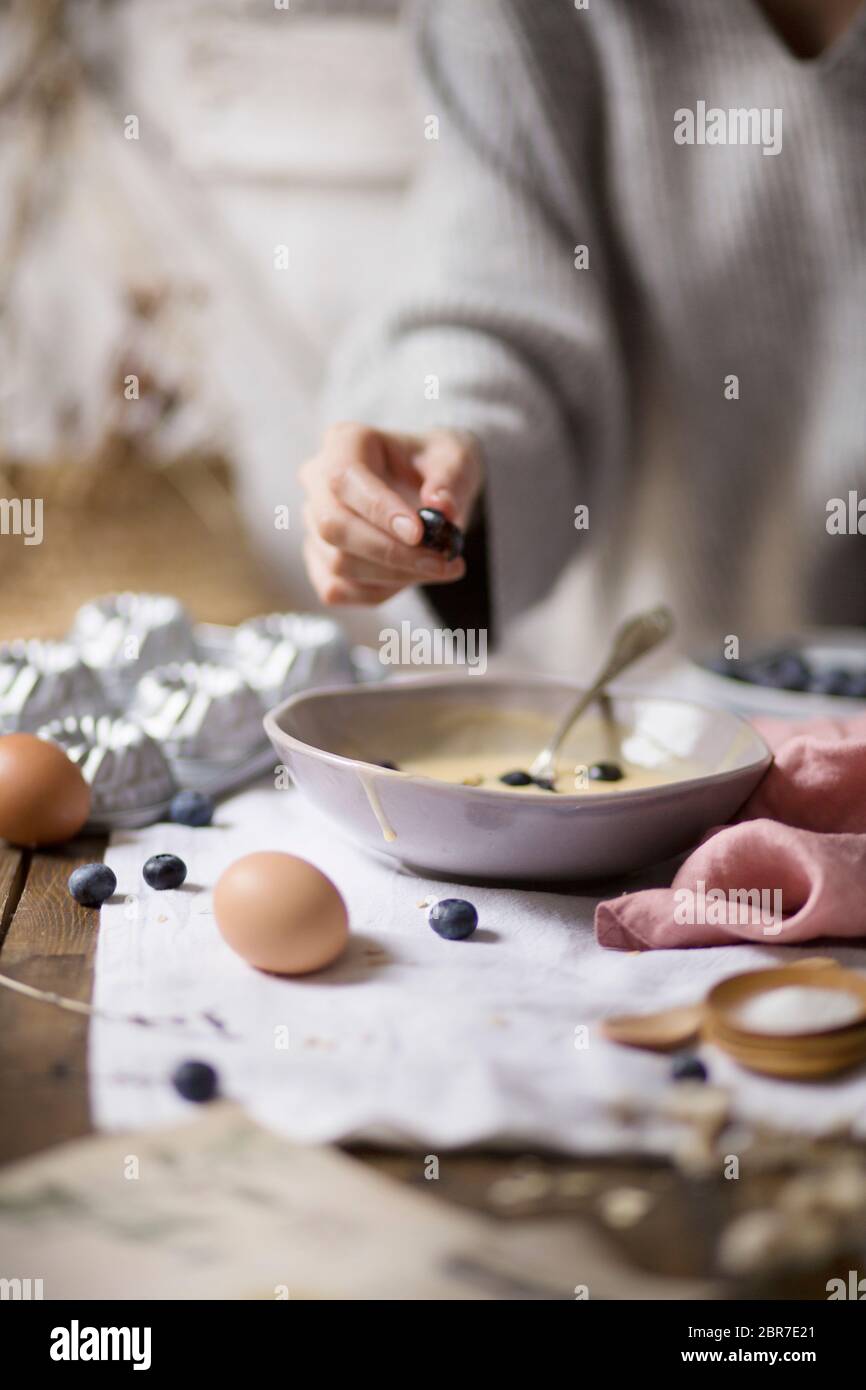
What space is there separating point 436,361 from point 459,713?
0.61m

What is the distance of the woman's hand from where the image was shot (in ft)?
2.84

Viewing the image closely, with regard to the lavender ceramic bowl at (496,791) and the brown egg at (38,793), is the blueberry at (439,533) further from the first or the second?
the brown egg at (38,793)

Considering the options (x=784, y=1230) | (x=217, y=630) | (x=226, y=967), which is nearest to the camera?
(x=784, y=1230)

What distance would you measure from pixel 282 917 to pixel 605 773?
282 mm

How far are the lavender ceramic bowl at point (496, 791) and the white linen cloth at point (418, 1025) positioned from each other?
0.12 feet

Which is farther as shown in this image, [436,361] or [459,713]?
[436,361]

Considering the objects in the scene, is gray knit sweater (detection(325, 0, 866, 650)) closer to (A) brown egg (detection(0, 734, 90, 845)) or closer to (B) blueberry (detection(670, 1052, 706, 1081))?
(A) brown egg (detection(0, 734, 90, 845))

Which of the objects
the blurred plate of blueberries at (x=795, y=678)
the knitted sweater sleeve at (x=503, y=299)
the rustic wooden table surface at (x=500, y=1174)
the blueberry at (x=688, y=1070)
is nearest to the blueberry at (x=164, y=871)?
the rustic wooden table surface at (x=500, y=1174)

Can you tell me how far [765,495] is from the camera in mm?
1686

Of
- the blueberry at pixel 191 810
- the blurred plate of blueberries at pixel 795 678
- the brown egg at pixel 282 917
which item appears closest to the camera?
the brown egg at pixel 282 917

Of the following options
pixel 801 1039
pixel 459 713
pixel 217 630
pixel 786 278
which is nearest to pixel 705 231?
pixel 786 278

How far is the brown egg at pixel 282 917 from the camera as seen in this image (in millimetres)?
602

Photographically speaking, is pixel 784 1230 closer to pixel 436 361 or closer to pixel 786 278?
pixel 436 361

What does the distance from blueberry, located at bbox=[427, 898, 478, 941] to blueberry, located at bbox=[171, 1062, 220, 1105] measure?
0.59ft
